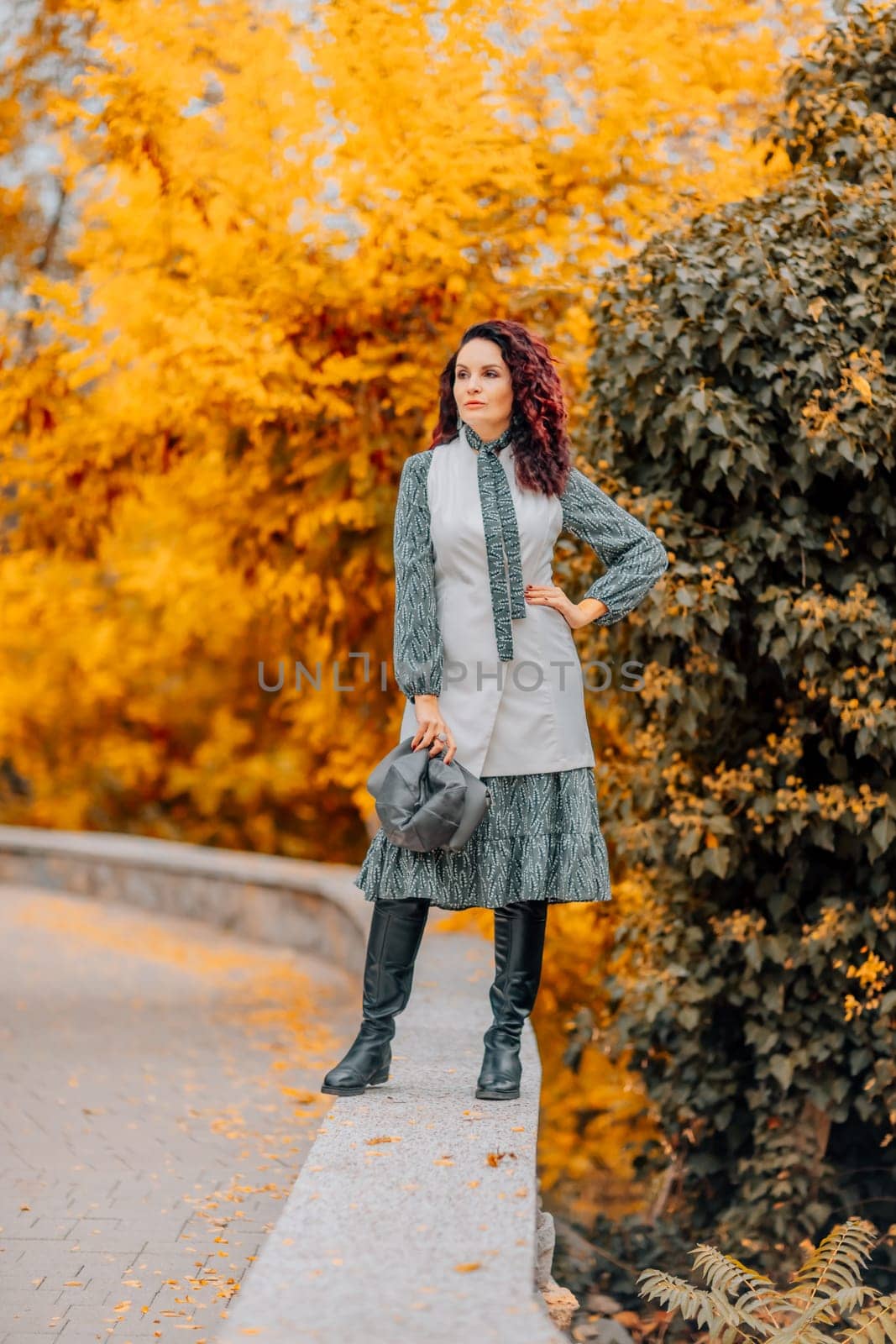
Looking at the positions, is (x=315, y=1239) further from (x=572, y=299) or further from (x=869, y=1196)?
(x=572, y=299)

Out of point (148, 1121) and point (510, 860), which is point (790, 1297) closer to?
point (510, 860)

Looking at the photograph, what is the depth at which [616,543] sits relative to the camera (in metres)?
3.54

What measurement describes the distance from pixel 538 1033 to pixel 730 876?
239 cm

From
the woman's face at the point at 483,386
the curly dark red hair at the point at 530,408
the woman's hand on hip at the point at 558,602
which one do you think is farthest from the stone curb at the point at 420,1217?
the woman's face at the point at 483,386

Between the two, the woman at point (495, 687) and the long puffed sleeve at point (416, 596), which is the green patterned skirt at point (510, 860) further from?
the long puffed sleeve at point (416, 596)

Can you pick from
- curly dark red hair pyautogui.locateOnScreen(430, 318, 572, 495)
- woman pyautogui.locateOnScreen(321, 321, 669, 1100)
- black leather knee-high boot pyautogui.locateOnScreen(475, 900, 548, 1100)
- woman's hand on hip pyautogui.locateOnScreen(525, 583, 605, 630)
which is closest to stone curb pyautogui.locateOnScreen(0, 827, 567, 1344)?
black leather knee-high boot pyautogui.locateOnScreen(475, 900, 548, 1100)

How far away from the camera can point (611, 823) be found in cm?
494

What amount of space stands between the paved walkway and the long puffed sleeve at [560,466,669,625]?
1.79 m

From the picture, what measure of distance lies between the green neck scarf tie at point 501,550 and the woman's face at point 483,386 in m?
0.11

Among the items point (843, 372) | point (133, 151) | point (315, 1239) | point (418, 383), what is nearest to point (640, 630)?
point (843, 372)

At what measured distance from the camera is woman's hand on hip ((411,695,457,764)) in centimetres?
329

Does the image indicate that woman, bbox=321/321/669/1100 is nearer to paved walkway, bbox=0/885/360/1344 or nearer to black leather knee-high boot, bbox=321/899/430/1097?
black leather knee-high boot, bbox=321/899/430/1097

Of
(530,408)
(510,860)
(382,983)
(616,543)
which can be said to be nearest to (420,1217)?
(382,983)

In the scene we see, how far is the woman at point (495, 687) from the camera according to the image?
10.9 feet
